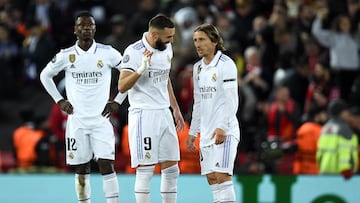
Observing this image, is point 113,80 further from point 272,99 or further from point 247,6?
point 247,6

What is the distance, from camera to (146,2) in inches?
914

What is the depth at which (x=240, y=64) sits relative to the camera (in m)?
21.9

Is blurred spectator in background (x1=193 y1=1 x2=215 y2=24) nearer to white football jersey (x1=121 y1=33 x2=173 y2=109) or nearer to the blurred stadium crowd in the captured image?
the blurred stadium crowd

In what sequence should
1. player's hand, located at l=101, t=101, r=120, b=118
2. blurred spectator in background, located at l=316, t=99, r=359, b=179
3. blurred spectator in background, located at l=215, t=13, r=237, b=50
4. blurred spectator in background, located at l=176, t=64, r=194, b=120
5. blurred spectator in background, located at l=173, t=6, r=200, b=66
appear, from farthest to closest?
blurred spectator in background, located at l=215, t=13, r=237, b=50 → blurred spectator in background, located at l=173, t=6, r=200, b=66 → blurred spectator in background, located at l=176, t=64, r=194, b=120 → blurred spectator in background, located at l=316, t=99, r=359, b=179 → player's hand, located at l=101, t=101, r=120, b=118

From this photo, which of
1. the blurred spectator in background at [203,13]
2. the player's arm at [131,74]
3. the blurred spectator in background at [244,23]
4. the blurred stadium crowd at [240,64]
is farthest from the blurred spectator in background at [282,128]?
the player's arm at [131,74]

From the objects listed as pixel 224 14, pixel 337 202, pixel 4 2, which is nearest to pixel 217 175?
pixel 337 202

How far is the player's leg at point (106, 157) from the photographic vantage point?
14930 mm

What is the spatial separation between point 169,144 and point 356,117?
577 cm

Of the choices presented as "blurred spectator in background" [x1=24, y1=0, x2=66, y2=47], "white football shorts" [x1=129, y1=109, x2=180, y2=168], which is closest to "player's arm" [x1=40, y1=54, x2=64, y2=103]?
"white football shorts" [x1=129, y1=109, x2=180, y2=168]

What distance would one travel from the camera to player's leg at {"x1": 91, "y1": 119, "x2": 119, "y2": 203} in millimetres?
14930

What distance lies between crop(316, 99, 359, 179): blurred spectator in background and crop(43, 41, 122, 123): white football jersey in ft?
13.8

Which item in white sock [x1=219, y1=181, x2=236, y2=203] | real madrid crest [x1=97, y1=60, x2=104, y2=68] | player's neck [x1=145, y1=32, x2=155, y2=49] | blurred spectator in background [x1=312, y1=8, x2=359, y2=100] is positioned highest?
blurred spectator in background [x1=312, y1=8, x2=359, y2=100]

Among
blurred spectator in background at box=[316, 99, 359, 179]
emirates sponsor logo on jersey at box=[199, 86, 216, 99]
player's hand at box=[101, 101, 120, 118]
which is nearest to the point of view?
emirates sponsor logo on jersey at box=[199, 86, 216, 99]

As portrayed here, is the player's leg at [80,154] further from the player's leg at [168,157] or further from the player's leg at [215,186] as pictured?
the player's leg at [215,186]
